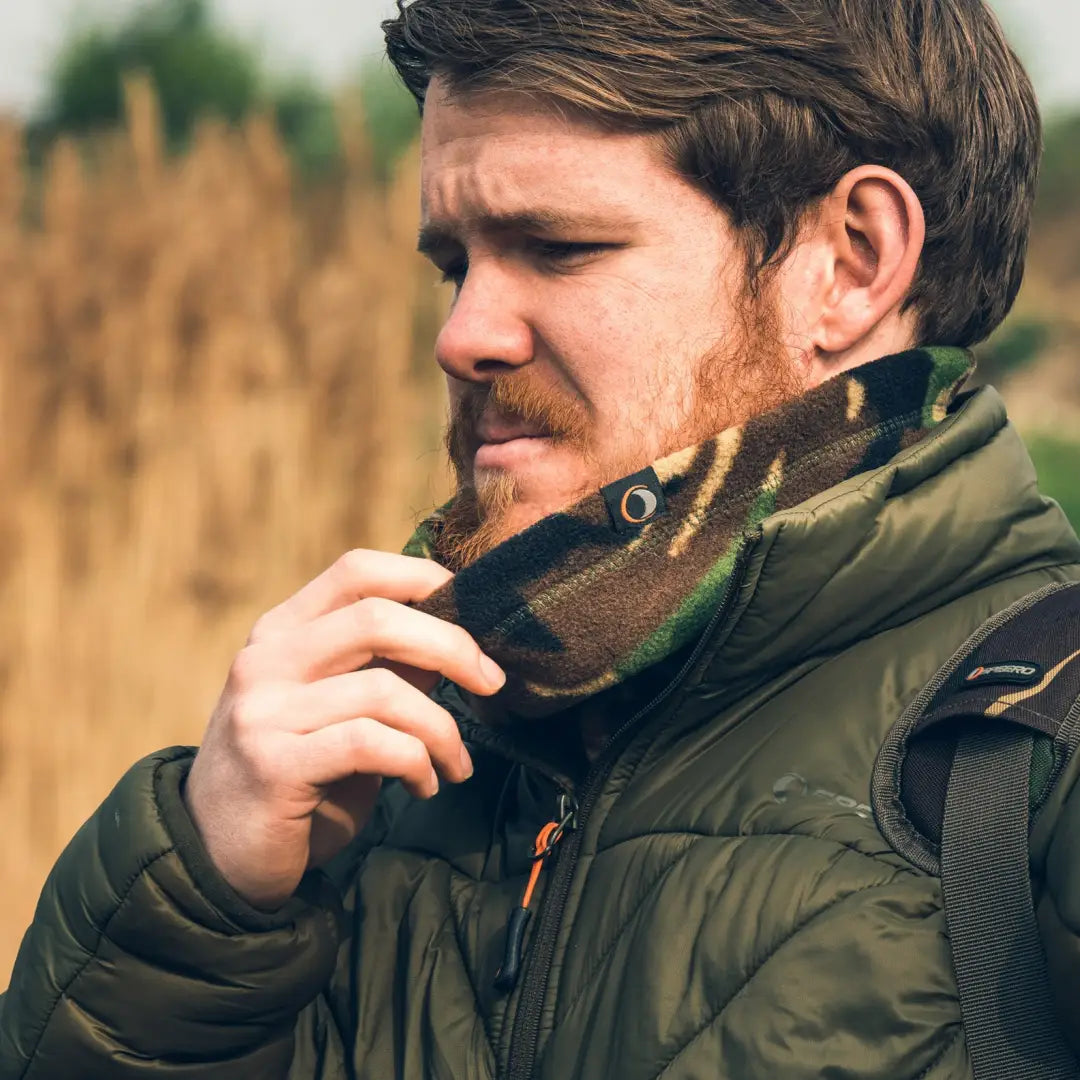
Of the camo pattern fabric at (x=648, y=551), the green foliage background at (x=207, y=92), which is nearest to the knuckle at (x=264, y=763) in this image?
the camo pattern fabric at (x=648, y=551)

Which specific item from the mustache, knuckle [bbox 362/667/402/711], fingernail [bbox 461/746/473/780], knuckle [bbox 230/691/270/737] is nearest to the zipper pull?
fingernail [bbox 461/746/473/780]

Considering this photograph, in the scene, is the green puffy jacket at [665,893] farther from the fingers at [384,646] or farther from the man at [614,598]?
the fingers at [384,646]

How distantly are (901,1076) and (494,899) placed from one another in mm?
600

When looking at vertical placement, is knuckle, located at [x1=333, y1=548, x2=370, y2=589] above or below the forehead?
below

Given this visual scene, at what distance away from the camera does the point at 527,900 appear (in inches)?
65.9

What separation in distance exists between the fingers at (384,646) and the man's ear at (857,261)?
560 millimetres

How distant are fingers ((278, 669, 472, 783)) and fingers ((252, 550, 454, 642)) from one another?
A: 0.10 meters

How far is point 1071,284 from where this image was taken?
39.7 ft

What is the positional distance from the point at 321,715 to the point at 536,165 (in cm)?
70

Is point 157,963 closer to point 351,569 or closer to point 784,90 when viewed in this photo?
point 351,569

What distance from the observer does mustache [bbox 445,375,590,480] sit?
1.83 metres

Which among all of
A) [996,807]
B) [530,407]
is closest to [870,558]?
[996,807]

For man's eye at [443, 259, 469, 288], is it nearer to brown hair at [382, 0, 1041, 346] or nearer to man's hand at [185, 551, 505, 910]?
brown hair at [382, 0, 1041, 346]

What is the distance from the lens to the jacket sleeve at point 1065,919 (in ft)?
3.92
